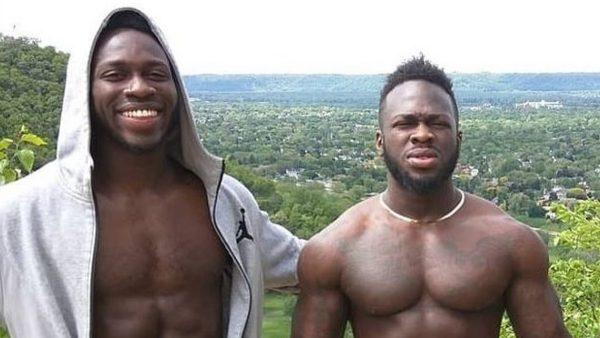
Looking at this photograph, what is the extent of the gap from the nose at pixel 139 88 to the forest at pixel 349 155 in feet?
1.09

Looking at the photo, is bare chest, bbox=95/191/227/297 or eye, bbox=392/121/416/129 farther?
eye, bbox=392/121/416/129

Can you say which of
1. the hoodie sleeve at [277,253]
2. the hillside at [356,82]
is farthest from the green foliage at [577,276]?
the hillside at [356,82]

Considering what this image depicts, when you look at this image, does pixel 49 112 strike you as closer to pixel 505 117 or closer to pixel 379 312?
pixel 379 312

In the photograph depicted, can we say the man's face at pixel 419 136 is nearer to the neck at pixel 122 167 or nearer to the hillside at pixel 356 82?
the neck at pixel 122 167

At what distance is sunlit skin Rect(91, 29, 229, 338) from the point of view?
280 centimetres

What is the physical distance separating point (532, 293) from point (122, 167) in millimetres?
1360

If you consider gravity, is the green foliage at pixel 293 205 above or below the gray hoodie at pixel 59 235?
below

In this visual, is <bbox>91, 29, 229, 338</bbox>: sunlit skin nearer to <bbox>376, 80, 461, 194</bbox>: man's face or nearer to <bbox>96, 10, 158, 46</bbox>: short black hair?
<bbox>96, 10, 158, 46</bbox>: short black hair

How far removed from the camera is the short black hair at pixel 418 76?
3127mm

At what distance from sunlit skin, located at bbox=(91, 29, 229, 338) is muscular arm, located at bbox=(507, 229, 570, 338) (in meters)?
0.94

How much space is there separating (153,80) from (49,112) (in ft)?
23.6

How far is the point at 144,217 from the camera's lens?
2.92 metres

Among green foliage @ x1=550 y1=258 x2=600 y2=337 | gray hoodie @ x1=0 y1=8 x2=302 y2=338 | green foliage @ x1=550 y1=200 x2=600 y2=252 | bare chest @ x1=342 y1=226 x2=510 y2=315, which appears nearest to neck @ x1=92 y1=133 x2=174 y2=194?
gray hoodie @ x1=0 y1=8 x2=302 y2=338

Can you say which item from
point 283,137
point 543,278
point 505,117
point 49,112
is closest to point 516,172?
point 283,137
